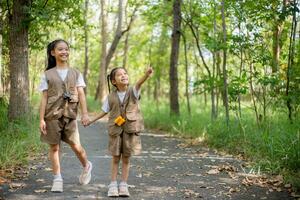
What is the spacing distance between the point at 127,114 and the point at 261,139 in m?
3.68

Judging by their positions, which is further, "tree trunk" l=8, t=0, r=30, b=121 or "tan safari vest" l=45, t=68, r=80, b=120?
"tree trunk" l=8, t=0, r=30, b=121

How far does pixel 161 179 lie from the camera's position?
20.2 ft

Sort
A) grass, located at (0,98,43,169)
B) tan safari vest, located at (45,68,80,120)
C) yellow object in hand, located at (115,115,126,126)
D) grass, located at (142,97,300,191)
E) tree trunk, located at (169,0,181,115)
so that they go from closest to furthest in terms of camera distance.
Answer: yellow object in hand, located at (115,115,126,126) → tan safari vest, located at (45,68,80,120) → grass, located at (142,97,300,191) → grass, located at (0,98,43,169) → tree trunk, located at (169,0,181,115)

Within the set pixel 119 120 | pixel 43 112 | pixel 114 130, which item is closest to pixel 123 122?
pixel 119 120

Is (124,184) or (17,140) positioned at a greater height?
(17,140)

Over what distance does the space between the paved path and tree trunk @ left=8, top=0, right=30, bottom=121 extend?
186cm

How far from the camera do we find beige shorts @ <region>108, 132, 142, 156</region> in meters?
5.08

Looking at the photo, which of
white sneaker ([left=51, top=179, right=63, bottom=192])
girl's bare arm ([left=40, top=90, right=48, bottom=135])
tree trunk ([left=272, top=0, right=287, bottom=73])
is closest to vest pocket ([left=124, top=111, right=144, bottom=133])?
girl's bare arm ([left=40, top=90, right=48, bottom=135])

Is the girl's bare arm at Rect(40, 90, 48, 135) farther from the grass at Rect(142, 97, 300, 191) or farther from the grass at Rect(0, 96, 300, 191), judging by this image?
the grass at Rect(142, 97, 300, 191)

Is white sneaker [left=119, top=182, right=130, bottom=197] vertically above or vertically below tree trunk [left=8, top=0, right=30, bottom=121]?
below

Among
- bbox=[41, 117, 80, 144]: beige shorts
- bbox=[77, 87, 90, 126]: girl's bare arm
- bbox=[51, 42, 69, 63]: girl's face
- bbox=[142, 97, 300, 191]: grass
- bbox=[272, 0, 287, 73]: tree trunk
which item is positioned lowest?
bbox=[142, 97, 300, 191]: grass

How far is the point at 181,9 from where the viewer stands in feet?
47.9

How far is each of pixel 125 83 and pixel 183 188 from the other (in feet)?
5.58

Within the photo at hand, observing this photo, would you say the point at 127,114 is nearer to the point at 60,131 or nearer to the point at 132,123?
the point at 132,123
